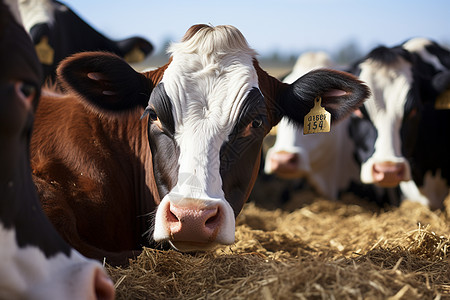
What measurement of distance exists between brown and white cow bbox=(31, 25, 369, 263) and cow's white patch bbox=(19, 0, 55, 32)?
2538mm

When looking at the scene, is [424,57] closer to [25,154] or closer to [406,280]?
[406,280]

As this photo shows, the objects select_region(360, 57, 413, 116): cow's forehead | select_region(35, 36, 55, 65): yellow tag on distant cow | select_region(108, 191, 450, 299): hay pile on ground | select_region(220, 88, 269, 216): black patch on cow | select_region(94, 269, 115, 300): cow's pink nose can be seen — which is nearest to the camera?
select_region(94, 269, 115, 300): cow's pink nose

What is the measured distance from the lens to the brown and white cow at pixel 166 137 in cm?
283

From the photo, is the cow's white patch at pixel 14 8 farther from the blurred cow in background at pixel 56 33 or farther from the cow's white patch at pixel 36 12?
the cow's white patch at pixel 36 12

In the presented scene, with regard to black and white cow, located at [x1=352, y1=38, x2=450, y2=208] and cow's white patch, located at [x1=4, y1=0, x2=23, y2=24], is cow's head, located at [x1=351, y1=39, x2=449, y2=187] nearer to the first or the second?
black and white cow, located at [x1=352, y1=38, x2=450, y2=208]

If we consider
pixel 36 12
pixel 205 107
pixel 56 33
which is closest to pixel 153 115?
pixel 205 107

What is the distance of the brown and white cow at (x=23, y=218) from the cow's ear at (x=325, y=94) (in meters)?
2.03

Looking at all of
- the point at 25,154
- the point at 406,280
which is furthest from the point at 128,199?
the point at 406,280

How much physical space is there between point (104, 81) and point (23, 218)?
1.76m

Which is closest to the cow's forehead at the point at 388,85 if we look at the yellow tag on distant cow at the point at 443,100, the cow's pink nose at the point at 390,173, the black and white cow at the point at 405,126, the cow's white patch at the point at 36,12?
the black and white cow at the point at 405,126

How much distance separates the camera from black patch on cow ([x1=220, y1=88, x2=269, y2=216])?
3059 millimetres

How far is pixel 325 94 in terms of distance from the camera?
3664mm

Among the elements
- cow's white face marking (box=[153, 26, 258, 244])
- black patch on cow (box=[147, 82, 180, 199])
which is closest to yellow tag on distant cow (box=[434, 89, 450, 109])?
cow's white face marking (box=[153, 26, 258, 244])

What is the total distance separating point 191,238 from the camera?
268cm
